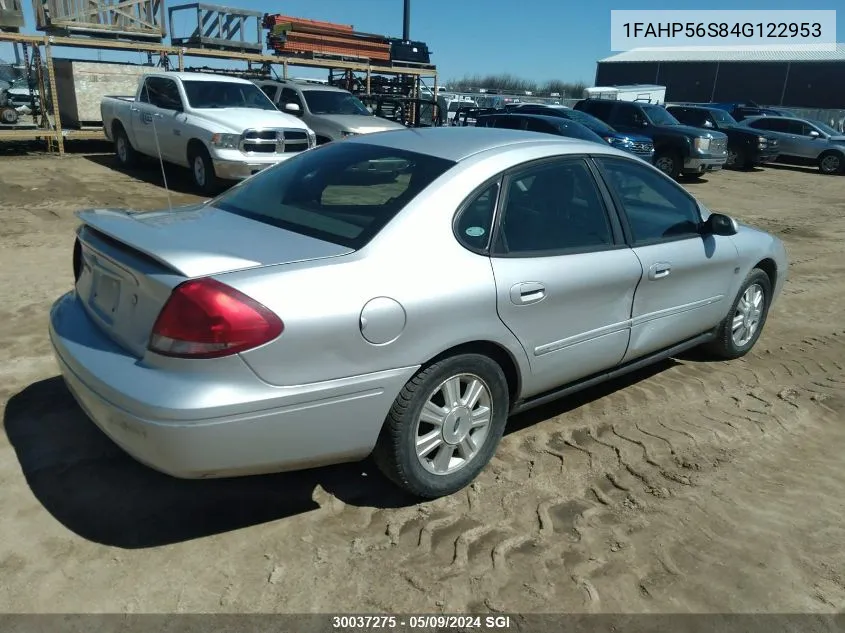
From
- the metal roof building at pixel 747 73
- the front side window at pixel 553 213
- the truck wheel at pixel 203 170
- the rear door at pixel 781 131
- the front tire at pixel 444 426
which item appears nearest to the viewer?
the front tire at pixel 444 426

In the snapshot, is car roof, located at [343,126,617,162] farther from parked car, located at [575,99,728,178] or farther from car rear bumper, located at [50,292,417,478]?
parked car, located at [575,99,728,178]

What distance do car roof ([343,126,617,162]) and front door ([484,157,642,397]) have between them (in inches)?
6.7

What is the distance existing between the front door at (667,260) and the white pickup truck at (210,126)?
286 inches

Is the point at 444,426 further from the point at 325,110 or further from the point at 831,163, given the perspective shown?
the point at 831,163

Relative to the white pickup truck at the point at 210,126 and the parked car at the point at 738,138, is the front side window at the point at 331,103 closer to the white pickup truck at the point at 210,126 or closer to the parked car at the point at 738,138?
the white pickup truck at the point at 210,126

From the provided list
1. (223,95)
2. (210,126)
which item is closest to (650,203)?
(210,126)

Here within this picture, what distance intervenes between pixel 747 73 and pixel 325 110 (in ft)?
168

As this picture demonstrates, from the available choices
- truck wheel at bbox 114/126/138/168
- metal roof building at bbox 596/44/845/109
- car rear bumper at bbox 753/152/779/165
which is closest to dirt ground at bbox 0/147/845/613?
truck wheel at bbox 114/126/138/168

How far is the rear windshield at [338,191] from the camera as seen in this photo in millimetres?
2963

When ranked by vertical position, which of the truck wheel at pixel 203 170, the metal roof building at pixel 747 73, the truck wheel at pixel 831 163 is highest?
the metal roof building at pixel 747 73

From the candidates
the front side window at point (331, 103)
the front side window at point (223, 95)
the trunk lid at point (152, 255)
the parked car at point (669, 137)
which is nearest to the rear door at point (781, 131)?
the parked car at point (669, 137)

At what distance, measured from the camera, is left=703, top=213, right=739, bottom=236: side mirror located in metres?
4.18

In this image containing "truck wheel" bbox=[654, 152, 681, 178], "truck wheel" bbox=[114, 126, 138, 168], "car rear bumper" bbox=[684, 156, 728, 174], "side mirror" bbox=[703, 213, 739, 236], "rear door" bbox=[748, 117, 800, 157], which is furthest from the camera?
"rear door" bbox=[748, 117, 800, 157]

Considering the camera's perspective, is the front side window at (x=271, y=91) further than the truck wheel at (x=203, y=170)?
Yes
